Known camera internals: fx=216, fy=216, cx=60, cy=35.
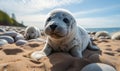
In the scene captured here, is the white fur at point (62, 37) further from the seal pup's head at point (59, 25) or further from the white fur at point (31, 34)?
the white fur at point (31, 34)

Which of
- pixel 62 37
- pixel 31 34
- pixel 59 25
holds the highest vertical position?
pixel 59 25

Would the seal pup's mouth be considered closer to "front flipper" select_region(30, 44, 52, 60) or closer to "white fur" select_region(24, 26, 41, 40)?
"front flipper" select_region(30, 44, 52, 60)

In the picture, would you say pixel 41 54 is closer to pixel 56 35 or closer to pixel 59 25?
pixel 56 35

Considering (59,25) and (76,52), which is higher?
(59,25)

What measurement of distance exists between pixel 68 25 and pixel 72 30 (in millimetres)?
211

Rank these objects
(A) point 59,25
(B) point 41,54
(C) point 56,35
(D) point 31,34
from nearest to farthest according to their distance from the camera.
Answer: (A) point 59,25 → (C) point 56,35 → (B) point 41,54 → (D) point 31,34

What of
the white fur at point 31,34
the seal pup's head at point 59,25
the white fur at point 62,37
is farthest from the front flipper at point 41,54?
the white fur at point 31,34

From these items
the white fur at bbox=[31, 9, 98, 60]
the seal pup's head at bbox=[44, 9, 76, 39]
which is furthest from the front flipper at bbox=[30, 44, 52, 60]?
Result: the seal pup's head at bbox=[44, 9, 76, 39]

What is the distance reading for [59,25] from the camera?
3.40m

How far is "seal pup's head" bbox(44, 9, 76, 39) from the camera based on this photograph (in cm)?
337

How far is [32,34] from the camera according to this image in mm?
7621

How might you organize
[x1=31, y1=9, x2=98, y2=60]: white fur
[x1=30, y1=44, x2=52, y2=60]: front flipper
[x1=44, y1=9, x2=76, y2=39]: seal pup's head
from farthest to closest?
[x1=30, y1=44, x2=52, y2=60]: front flipper < [x1=31, y1=9, x2=98, y2=60]: white fur < [x1=44, y1=9, x2=76, y2=39]: seal pup's head

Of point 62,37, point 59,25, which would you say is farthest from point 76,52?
point 59,25

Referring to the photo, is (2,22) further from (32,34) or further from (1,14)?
(32,34)
